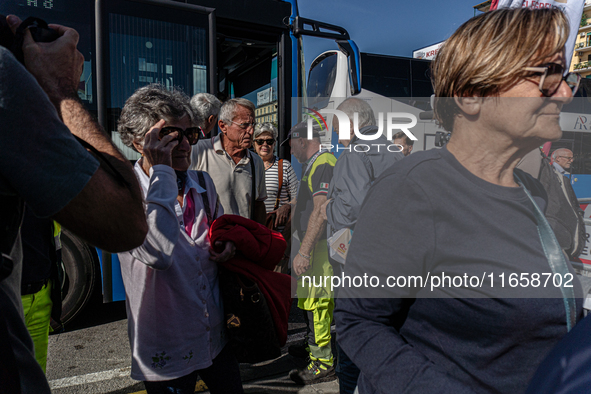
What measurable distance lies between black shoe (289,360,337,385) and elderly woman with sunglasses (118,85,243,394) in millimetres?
1370

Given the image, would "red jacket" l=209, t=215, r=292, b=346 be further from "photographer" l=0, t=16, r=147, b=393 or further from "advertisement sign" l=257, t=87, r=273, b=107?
"advertisement sign" l=257, t=87, r=273, b=107

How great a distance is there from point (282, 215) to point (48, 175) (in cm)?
312

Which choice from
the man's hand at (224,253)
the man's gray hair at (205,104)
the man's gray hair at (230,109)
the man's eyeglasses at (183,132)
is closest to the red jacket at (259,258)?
the man's hand at (224,253)

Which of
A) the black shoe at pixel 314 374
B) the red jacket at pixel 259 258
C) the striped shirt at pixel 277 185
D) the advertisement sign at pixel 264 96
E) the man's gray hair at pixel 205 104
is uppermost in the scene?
the advertisement sign at pixel 264 96

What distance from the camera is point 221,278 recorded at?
5.82ft

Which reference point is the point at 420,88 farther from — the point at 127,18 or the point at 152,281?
the point at 152,281

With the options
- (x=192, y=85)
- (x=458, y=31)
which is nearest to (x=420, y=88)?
(x=192, y=85)

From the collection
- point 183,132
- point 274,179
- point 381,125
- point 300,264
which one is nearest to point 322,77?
point 274,179

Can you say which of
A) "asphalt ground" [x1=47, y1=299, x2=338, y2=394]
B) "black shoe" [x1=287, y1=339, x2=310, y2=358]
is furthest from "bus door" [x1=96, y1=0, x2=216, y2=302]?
"black shoe" [x1=287, y1=339, x2=310, y2=358]

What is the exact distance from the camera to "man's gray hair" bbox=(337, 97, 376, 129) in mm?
2367

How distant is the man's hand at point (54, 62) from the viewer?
0.79 m

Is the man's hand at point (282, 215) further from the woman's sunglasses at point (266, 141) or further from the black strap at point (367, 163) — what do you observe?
the black strap at point (367, 163)

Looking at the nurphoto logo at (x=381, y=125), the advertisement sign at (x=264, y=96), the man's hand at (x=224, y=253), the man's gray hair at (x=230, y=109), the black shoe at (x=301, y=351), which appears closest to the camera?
the nurphoto logo at (x=381, y=125)

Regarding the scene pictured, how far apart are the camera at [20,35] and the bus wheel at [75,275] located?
3194 millimetres
